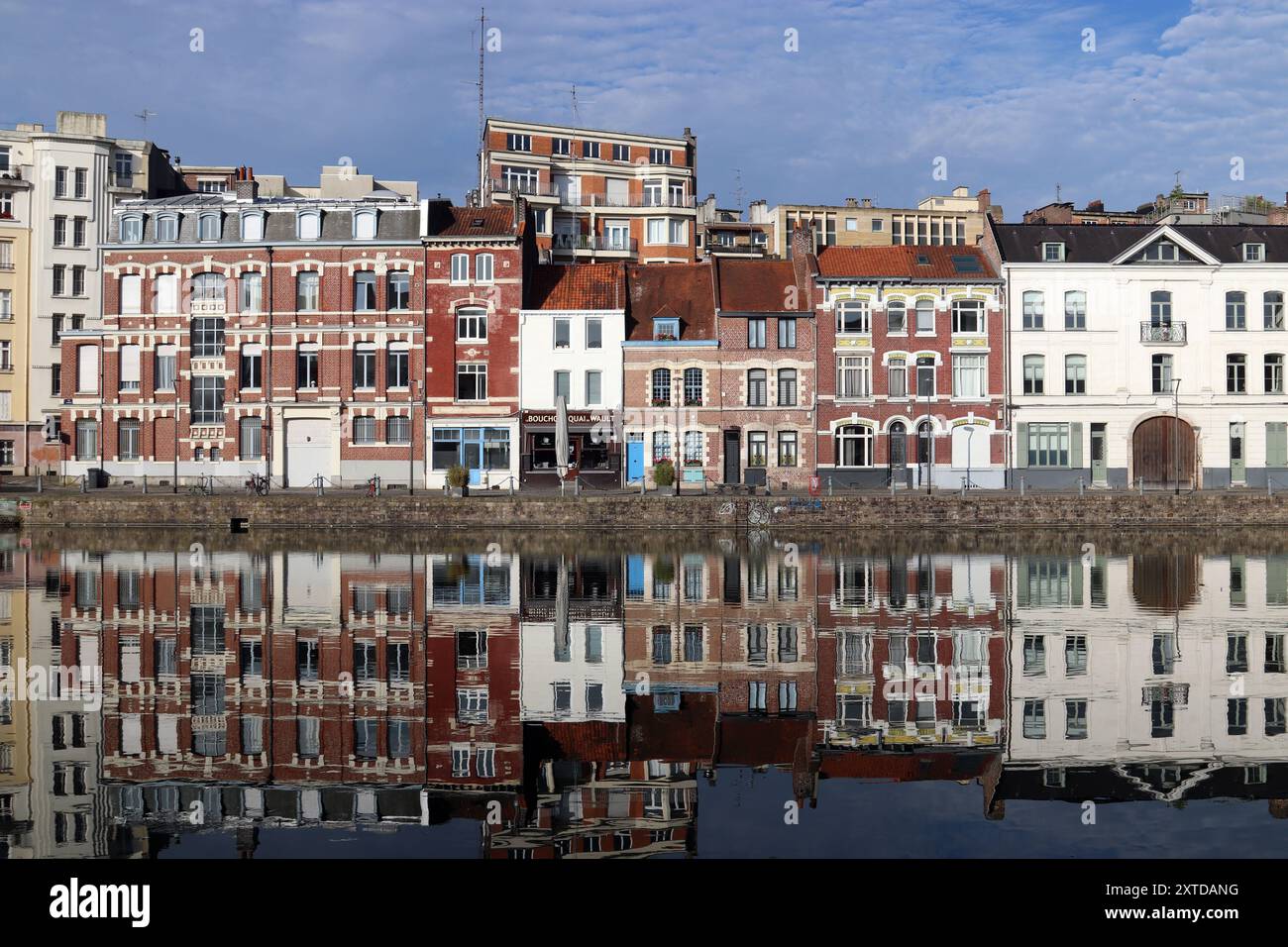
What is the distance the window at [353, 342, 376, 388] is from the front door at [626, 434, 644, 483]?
1295cm

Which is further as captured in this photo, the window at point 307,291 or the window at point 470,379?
the window at point 470,379

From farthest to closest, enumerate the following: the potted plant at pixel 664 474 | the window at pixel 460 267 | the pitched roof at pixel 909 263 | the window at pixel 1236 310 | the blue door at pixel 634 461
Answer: the window at pixel 1236 310 < the pitched roof at pixel 909 263 < the window at pixel 460 267 < the blue door at pixel 634 461 < the potted plant at pixel 664 474

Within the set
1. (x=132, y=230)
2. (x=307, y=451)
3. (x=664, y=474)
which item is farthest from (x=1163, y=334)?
(x=132, y=230)

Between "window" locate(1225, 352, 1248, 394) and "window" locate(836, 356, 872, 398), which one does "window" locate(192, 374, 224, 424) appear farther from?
"window" locate(1225, 352, 1248, 394)

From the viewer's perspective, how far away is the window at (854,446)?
59250mm

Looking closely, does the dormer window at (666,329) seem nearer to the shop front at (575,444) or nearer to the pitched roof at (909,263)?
the shop front at (575,444)

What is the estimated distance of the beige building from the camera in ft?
317

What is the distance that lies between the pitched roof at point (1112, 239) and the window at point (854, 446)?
1120 cm

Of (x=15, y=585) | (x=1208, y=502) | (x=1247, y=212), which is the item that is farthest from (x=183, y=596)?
(x=1247, y=212)

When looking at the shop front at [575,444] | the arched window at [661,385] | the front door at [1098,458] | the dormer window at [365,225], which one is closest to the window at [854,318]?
the arched window at [661,385]

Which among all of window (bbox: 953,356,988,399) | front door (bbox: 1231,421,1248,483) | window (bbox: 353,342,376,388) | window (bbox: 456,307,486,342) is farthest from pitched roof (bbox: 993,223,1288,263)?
window (bbox: 353,342,376,388)

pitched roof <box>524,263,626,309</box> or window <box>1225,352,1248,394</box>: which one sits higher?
pitched roof <box>524,263,626,309</box>

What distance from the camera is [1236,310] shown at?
2365 inches
